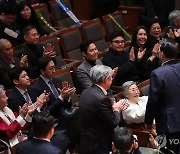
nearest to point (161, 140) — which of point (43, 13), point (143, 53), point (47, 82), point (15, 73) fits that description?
point (47, 82)

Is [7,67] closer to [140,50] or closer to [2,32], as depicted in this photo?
[2,32]

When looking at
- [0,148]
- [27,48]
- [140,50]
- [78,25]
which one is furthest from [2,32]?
[0,148]

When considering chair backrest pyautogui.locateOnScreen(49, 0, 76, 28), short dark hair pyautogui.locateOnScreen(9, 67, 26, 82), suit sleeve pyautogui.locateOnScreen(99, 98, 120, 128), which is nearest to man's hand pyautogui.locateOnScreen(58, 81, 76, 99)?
short dark hair pyautogui.locateOnScreen(9, 67, 26, 82)

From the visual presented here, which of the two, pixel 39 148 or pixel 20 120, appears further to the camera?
pixel 20 120

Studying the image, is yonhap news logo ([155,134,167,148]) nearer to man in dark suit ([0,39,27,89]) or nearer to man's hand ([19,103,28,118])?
man's hand ([19,103,28,118])

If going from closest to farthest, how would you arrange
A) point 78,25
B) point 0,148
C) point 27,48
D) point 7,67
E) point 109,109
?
1. point 109,109
2. point 0,148
3. point 7,67
4. point 27,48
5. point 78,25

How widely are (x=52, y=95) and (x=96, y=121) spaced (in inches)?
29.8

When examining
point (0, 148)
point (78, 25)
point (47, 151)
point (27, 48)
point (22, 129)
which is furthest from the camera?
point (78, 25)

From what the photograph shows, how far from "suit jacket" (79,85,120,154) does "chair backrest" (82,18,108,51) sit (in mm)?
1866

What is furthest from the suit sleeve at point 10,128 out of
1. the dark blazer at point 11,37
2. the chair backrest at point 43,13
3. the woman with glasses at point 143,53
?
the chair backrest at point 43,13

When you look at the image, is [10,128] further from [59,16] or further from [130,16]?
[130,16]

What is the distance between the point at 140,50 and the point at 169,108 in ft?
→ 4.04

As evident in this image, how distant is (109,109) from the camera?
2582mm

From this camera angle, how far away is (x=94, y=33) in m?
4.50
